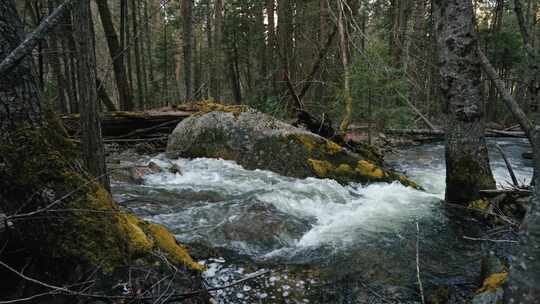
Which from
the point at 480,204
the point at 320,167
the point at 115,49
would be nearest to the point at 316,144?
the point at 320,167

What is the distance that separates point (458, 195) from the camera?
504 centimetres

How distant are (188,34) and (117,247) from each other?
37.1 ft

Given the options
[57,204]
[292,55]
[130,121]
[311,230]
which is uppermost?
[292,55]

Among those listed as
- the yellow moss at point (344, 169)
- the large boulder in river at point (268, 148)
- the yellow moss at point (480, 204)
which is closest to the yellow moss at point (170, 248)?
the yellow moss at point (480, 204)

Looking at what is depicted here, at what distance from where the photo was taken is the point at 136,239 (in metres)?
2.49

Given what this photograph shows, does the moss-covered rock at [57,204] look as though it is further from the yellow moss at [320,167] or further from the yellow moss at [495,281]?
the yellow moss at [320,167]

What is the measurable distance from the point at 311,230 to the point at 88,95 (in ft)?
9.44

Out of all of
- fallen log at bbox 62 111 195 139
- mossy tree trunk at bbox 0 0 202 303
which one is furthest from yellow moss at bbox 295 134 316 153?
mossy tree trunk at bbox 0 0 202 303

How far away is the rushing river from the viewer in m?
3.18

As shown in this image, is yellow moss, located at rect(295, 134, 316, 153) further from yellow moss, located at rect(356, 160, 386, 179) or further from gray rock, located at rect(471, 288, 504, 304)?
gray rock, located at rect(471, 288, 504, 304)

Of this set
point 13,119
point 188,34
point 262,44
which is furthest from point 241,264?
point 262,44

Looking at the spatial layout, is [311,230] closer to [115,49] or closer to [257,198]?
[257,198]

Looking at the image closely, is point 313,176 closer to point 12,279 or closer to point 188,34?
point 12,279

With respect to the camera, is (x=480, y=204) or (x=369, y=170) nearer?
(x=480, y=204)
